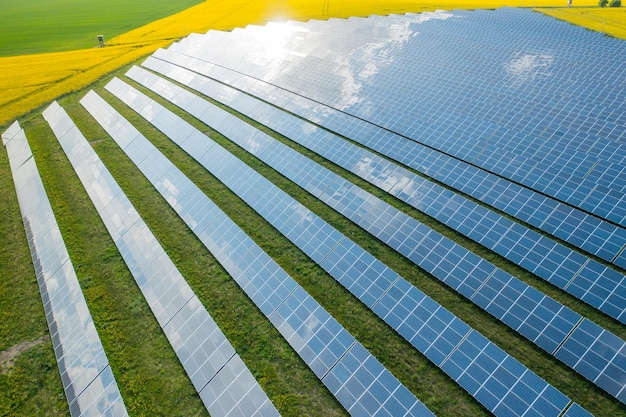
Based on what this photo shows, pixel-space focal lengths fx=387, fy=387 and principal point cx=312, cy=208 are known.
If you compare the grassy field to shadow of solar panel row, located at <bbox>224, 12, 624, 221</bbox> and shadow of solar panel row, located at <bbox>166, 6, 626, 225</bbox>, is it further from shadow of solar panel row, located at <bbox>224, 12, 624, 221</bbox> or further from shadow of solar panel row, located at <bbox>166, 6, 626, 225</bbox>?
shadow of solar panel row, located at <bbox>224, 12, 624, 221</bbox>

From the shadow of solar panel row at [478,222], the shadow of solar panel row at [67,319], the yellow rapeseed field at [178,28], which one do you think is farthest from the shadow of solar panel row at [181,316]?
the yellow rapeseed field at [178,28]

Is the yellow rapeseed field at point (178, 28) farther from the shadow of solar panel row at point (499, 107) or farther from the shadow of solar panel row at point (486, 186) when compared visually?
the shadow of solar panel row at point (486, 186)

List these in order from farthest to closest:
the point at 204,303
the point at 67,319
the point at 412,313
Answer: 1. the point at 204,303
2. the point at 67,319
3. the point at 412,313

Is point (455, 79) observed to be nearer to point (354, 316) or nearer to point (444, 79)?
point (444, 79)

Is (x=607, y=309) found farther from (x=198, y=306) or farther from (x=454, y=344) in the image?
(x=198, y=306)

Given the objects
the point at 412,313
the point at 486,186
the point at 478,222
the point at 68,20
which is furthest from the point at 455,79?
the point at 68,20

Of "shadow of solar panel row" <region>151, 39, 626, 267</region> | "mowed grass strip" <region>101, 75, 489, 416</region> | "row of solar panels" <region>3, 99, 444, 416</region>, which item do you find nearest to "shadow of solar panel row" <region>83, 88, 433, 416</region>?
"row of solar panels" <region>3, 99, 444, 416</region>

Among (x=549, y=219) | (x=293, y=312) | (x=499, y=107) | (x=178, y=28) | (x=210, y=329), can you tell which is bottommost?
(x=293, y=312)
